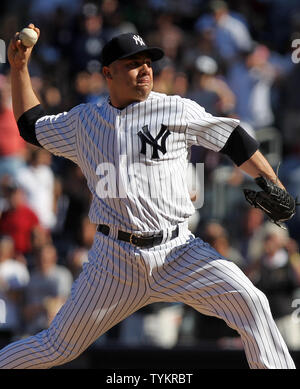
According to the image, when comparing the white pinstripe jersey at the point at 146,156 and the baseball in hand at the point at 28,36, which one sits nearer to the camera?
the white pinstripe jersey at the point at 146,156

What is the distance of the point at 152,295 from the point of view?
4203mm

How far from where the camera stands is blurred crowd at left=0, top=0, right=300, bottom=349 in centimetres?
702

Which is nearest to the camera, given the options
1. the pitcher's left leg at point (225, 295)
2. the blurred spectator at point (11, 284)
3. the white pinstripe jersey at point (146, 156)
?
the pitcher's left leg at point (225, 295)

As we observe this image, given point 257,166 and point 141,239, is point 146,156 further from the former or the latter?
point 257,166

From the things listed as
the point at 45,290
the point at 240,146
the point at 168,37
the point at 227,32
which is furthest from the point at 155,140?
the point at 168,37

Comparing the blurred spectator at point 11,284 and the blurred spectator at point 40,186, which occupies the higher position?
the blurred spectator at point 40,186

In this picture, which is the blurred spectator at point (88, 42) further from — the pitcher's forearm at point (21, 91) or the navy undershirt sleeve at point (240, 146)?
the navy undershirt sleeve at point (240, 146)

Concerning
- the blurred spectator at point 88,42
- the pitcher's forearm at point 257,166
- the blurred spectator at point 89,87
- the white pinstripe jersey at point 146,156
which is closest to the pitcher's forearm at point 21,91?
the white pinstripe jersey at point 146,156

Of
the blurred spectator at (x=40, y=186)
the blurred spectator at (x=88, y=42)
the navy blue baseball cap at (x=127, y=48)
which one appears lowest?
the blurred spectator at (x=40, y=186)

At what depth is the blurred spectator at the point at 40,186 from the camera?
819 centimetres

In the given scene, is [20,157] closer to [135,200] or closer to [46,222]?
[46,222]

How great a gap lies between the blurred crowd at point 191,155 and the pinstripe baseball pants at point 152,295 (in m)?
2.50

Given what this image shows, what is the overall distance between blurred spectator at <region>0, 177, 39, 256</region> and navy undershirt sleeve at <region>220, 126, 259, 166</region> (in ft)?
13.1

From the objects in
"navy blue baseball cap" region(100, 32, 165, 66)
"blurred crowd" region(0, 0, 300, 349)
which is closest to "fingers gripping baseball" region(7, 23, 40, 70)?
"navy blue baseball cap" region(100, 32, 165, 66)
